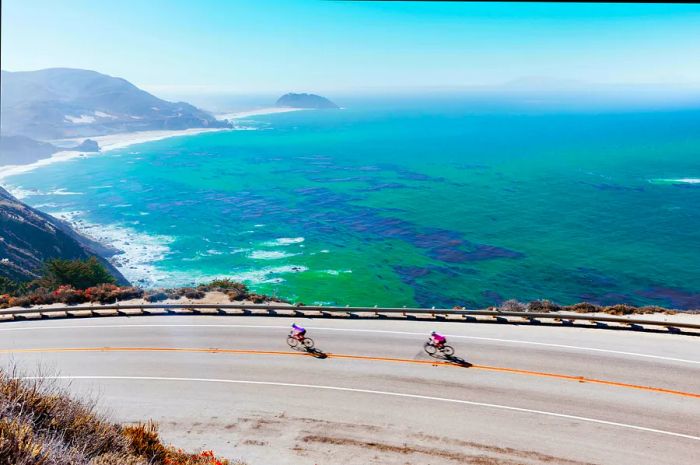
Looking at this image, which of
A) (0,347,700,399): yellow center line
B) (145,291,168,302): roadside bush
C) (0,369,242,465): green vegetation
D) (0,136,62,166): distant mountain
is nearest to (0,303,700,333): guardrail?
(145,291,168,302): roadside bush

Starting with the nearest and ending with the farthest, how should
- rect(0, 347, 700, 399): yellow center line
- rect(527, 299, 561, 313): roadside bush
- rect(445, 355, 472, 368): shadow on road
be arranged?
1. rect(0, 347, 700, 399): yellow center line
2. rect(445, 355, 472, 368): shadow on road
3. rect(527, 299, 561, 313): roadside bush

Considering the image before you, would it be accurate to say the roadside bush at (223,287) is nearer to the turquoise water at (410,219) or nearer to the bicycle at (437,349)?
the bicycle at (437,349)

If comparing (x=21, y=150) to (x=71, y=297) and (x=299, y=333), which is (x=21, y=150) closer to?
(x=71, y=297)

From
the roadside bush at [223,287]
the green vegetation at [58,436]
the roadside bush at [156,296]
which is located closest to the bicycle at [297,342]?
the green vegetation at [58,436]

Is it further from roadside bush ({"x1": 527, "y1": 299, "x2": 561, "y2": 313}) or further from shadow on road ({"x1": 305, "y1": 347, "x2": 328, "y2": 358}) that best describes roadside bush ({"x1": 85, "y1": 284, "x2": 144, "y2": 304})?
roadside bush ({"x1": 527, "y1": 299, "x2": 561, "y2": 313})

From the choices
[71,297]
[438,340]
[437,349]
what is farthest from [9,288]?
[438,340]

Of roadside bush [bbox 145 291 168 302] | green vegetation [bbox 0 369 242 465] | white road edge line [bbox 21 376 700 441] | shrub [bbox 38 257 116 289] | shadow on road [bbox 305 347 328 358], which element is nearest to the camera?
green vegetation [bbox 0 369 242 465]

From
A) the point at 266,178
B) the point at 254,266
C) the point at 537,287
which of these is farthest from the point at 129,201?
the point at 537,287
